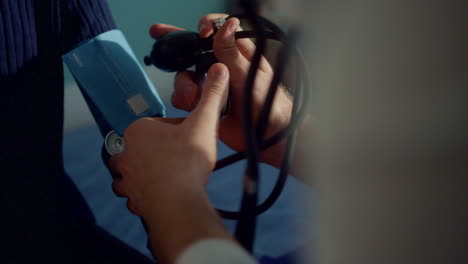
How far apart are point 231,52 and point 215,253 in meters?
0.27

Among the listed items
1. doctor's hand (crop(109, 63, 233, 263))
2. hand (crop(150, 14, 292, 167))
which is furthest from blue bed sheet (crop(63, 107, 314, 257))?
doctor's hand (crop(109, 63, 233, 263))

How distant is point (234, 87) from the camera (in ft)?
1.35

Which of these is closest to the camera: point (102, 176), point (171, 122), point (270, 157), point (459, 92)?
point (459, 92)

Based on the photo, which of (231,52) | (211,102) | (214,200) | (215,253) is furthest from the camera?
(214,200)

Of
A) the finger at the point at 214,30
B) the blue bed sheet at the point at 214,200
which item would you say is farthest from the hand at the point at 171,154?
the blue bed sheet at the point at 214,200

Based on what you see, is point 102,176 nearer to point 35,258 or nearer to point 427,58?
point 35,258

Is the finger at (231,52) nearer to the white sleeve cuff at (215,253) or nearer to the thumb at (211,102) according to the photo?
the thumb at (211,102)

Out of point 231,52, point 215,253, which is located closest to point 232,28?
point 231,52

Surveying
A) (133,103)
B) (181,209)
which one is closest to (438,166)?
(181,209)

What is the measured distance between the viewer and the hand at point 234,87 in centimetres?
39

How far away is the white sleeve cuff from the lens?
0.19 m

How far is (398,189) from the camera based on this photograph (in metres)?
0.24

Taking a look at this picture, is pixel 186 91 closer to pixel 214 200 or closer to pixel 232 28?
pixel 232 28

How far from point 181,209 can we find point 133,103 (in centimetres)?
23
